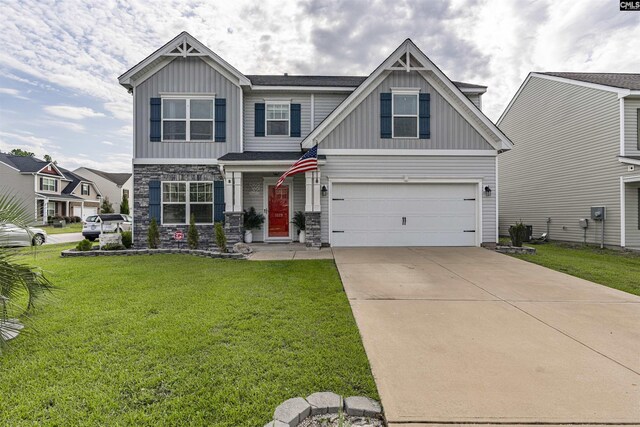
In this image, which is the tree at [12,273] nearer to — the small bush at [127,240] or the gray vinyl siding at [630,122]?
the small bush at [127,240]

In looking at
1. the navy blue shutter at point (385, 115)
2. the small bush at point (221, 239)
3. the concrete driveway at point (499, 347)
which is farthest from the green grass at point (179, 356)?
the navy blue shutter at point (385, 115)

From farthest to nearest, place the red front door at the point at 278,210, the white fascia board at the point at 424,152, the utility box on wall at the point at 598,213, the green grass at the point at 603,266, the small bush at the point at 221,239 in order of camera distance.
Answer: the red front door at the point at 278,210, the utility box on wall at the point at 598,213, the white fascia board at the point at 424,152, the small bush at the point at 221,239, the green grass at the point at 603,266

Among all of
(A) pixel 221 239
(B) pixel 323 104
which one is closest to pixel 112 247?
(A) pixel 221 239

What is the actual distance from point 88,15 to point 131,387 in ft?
39.8

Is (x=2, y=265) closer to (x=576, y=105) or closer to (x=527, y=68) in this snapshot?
(x=576, y=105)

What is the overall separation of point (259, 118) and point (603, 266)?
11940 mm

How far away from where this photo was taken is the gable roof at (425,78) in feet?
34.0

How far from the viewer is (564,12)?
35.8 feet

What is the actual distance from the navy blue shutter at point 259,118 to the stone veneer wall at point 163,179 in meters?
2.17

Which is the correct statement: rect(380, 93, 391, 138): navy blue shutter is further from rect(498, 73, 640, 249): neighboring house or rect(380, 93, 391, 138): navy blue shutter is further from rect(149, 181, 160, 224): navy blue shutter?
rect(498, 73, 640, 249): neighboring house

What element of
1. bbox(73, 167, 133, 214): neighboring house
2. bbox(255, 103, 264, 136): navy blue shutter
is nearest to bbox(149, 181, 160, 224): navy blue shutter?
bbox(255, 103, 264, 136): navy blue shutter

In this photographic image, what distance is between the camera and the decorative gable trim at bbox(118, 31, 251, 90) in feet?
35.0

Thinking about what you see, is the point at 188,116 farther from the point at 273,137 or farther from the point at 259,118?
the point at 273,137

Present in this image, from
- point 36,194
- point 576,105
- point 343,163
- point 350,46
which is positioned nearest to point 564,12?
point 576,105
